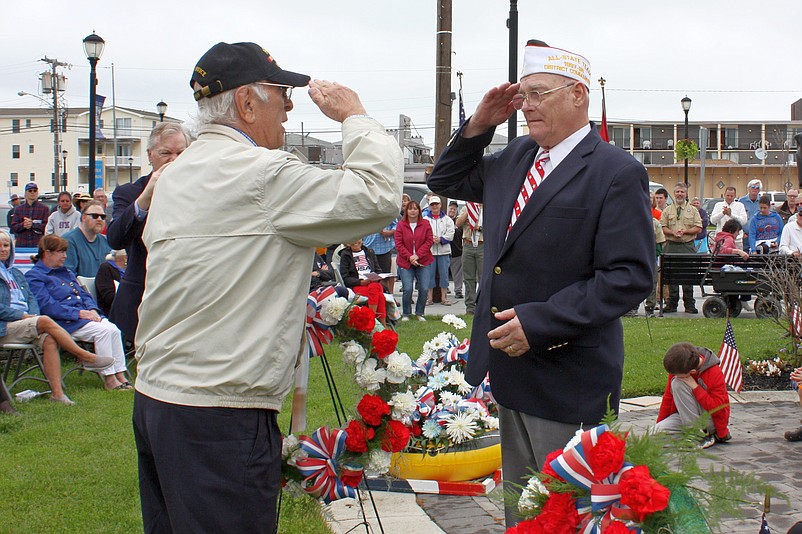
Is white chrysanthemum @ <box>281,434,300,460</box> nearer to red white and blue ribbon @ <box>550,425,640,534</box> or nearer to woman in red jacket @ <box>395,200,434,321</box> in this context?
red white and blue ribbon @ <box>550,425,640,534</box>

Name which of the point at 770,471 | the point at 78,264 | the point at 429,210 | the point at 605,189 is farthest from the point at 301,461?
the point at 429,210

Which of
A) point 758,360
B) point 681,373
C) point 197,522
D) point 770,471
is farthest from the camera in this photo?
point 758,360

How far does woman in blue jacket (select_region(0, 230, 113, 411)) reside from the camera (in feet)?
26.2

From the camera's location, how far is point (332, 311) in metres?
3.79

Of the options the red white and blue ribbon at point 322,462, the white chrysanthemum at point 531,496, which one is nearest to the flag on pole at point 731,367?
the red white and blue ribbon at point 322,462

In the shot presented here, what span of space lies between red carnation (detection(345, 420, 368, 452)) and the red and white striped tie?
47.6 inches

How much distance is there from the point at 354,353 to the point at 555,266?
4.02 feet

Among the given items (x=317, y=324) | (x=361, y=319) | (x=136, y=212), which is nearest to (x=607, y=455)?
(x=361, y=319)

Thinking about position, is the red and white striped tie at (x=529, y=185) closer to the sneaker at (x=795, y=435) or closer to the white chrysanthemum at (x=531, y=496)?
the white chrysanthemum at (x=531, y=496)

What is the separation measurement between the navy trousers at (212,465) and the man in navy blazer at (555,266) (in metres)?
0.88

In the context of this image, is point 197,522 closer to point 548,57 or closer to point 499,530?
point 548,57

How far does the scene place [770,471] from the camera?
5.68 metres

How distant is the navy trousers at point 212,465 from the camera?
2361 millimetres

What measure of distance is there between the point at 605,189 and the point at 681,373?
3961mm
